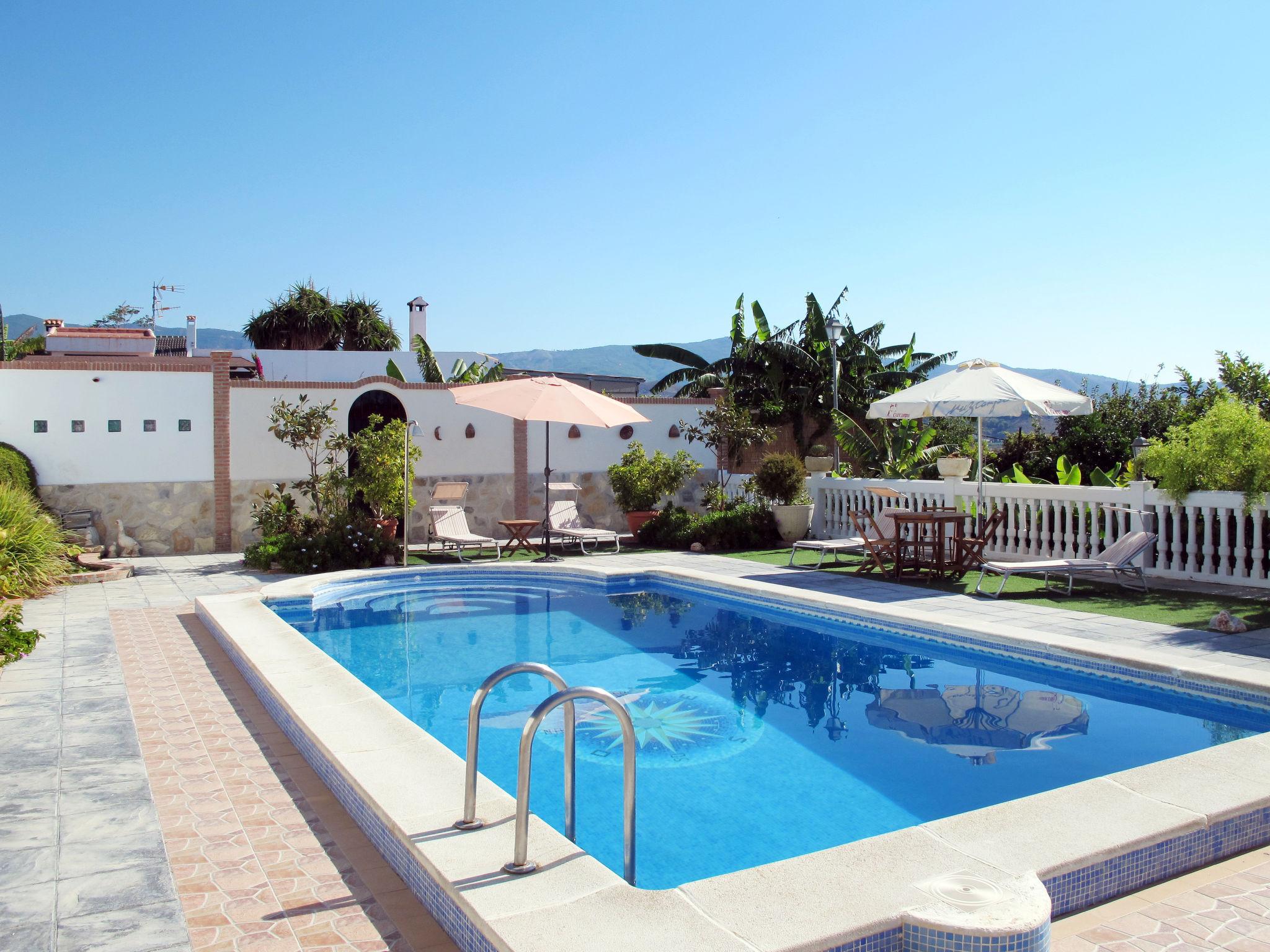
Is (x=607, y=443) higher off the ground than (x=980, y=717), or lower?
higher

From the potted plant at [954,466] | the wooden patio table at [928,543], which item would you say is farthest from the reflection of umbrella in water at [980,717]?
the potted plant at [954,466]

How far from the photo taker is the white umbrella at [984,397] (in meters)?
10.9

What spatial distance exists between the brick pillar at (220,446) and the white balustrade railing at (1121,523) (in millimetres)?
10550

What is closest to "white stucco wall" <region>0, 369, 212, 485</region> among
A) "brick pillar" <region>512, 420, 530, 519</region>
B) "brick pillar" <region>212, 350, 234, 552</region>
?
"brick pillar" <region>212, 350, 234, 552</region>

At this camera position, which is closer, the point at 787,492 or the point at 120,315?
the point at 787,492

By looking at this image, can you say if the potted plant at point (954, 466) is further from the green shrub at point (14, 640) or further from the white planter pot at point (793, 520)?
→ the green shrub at point (14, 640)

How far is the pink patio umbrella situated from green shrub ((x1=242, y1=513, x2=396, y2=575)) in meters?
2.48

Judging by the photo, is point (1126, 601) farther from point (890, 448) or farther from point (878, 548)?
point (890, 448)

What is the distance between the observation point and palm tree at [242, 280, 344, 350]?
173 feet

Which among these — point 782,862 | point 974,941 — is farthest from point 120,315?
point 974,941

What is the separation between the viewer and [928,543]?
37.5 ft

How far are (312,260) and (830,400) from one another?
35.7m

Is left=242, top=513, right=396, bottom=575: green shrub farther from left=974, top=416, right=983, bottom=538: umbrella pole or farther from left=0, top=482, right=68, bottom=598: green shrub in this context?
left=974, top=416, right=983, bottom=538: umbrella pole

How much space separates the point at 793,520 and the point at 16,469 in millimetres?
12046
